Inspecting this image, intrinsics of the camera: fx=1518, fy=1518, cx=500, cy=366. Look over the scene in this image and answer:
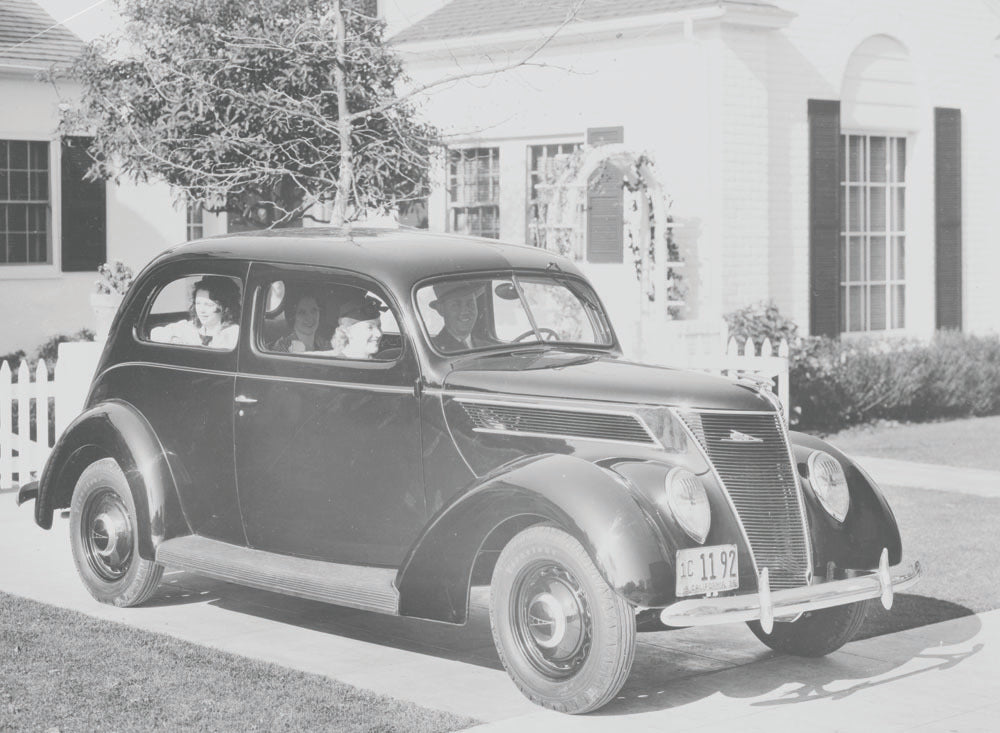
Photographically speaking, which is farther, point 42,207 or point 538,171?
point 42,207

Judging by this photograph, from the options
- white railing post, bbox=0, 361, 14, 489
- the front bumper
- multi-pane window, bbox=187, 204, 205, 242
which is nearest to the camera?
the front bumper

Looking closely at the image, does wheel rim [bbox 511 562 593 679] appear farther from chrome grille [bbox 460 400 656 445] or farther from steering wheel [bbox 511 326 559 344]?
steering wheel [bbox 511 326 559 344]

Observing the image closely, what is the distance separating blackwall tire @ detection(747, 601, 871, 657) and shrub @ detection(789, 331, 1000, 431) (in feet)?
24.7

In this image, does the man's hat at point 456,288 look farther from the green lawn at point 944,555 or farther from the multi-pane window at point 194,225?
the multi-pane window at point 194,225

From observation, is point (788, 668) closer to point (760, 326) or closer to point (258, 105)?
point (258, 105)

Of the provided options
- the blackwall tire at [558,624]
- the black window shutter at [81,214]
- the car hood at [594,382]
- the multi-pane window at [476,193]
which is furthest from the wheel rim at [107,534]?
the black window shutter at [81,214]

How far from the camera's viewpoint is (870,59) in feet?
55.3

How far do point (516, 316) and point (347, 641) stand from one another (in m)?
1.73

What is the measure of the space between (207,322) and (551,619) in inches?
104

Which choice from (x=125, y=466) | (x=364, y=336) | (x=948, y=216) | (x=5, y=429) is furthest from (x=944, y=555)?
(x=948, y=216)

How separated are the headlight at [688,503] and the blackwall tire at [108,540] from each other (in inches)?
116

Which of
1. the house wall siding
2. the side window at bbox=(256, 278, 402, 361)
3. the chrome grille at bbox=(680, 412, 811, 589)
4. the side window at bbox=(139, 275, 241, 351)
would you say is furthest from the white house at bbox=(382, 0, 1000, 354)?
the chrome grille at bbox=(680, 412, 811, 589)

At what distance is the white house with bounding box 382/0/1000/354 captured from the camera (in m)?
15.3

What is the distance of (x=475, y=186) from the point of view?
57.2ft
